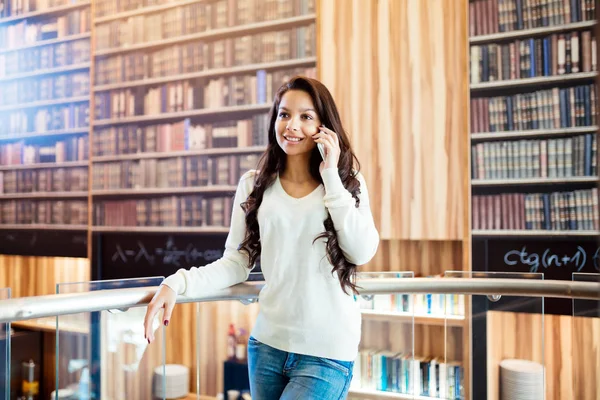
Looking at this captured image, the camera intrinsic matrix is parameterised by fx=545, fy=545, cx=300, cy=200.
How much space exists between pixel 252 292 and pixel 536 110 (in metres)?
2.22

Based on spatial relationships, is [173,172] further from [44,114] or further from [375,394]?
[375,394]

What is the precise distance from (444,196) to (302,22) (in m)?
1.54

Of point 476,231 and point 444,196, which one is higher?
point 444,196

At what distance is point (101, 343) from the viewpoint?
138 cm

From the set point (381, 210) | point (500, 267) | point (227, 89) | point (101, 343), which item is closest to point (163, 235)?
point (227, 89)

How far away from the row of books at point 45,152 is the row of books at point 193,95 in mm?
335

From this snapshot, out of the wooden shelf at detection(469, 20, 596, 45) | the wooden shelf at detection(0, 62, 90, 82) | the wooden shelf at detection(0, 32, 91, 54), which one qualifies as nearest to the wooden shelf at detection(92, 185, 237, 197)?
the wooden shelf at detection(0, 62, 90, 82)

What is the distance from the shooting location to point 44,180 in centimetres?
488

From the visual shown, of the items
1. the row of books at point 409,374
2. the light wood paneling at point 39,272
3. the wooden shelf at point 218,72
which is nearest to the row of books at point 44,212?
the light wood paneling at point 39,272

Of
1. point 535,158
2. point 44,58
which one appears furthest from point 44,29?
point 535,158

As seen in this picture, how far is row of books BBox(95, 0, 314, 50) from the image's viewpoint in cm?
385

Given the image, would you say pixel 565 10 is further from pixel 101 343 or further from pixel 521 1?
pixel 101 343

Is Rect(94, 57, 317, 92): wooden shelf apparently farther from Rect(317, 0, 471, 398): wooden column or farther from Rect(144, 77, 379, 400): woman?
Rect(144, 77, 379, 400): woman

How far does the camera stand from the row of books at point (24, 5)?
4.84m
